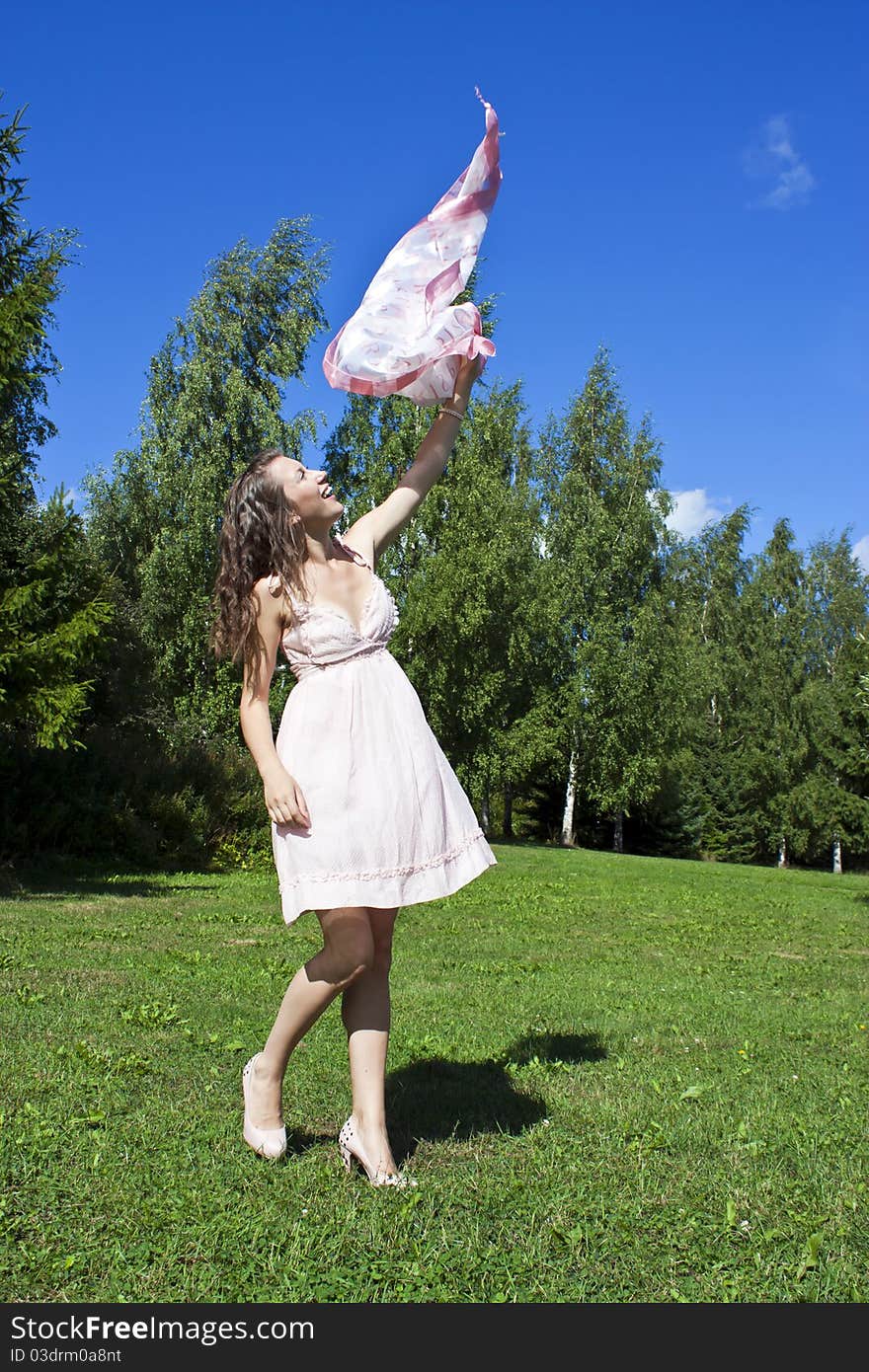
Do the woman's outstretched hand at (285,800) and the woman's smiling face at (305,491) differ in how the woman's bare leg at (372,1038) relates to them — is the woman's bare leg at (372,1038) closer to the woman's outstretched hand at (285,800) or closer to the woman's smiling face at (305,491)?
the woman's outstretched hand at (285,800)

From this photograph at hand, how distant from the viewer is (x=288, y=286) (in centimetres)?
2762

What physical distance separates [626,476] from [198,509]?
14.7 m

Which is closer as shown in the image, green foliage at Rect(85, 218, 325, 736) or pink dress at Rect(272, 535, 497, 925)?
pink dress at Rect(272, 535, 497, 925)

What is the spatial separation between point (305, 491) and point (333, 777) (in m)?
1.02

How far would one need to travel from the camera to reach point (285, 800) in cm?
359

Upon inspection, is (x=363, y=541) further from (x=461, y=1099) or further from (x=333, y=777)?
(x=461, y=1099)

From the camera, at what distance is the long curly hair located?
3807mm

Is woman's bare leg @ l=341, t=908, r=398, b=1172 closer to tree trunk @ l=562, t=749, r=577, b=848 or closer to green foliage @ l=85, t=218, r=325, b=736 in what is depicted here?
green foliage @ l=85, t=218, r=325, b=736

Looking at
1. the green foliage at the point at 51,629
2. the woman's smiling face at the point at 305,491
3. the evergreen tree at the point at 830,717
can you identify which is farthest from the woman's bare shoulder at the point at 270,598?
the evergreen tree at the point at 830,717

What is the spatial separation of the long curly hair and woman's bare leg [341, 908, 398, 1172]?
992 millimetres

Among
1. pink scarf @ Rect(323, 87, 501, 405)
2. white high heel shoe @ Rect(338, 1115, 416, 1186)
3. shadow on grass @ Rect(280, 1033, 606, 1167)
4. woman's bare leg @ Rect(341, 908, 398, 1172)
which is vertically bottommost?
shadow on grass @ Rect(280, 1033, 606, 1167)

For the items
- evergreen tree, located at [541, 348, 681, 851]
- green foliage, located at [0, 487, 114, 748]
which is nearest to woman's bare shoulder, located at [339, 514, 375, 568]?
green foliage, located at [0, 487, 114, 748]

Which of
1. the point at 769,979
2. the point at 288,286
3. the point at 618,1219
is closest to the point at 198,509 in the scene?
the point at 288,286

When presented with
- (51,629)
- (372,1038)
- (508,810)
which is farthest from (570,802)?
(372,1038)
